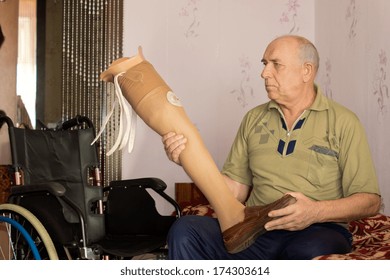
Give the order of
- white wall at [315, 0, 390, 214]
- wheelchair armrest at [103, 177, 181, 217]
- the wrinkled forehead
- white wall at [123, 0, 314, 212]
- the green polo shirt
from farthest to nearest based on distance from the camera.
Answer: white wall at [123, 0, 314, 212] → white wall at [315, 0, 390, 214] → wheelchair armrest at [103, 177, 181, 217] → the wrinkled forehead → the green polo shirt

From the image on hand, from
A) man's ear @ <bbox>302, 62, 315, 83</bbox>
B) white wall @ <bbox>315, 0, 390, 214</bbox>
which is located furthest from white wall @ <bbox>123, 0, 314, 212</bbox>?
man's ear @ <bbox>302, 62, 315, 83</bbox>

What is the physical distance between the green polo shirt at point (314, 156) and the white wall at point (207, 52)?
6.55 feet

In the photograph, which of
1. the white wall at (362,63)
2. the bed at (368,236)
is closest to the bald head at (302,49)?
the bed at (368,236)

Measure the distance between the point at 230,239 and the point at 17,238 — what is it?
3.00ft

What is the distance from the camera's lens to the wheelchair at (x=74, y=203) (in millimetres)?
2574

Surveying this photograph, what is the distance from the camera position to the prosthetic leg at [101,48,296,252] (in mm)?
2035

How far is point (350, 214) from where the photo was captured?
2135mm

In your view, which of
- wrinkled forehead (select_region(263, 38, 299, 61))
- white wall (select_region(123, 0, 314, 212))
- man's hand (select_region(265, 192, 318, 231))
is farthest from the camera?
white wall (select_region(123, 0, 314, 212))

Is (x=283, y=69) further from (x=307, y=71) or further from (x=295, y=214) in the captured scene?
(x=295, y=214)

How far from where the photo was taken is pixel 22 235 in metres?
2.53

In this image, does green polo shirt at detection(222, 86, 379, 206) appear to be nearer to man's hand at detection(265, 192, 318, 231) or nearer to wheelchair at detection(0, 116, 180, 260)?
man's hand at detection(265, 192, 318, 231)

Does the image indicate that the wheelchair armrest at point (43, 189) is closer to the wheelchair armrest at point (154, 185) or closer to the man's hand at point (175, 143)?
the wheelchair armrest at point (154, 185)
